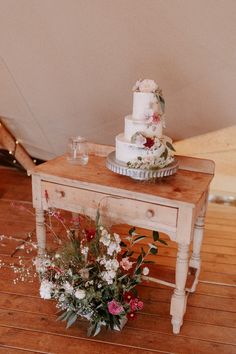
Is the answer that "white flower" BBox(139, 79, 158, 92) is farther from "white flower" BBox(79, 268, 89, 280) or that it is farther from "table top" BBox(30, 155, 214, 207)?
"white flower" BBox(79, 268, 89, 280)

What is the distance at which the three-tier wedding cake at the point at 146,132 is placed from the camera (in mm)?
1632

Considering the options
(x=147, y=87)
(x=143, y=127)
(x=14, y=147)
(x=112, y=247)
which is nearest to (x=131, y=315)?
(x=112, y=247)

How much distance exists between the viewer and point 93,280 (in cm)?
171

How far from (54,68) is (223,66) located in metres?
0.99

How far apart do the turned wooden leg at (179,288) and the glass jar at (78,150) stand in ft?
2.21

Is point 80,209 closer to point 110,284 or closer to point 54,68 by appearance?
point 110,284

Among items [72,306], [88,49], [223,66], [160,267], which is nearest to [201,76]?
[223,66]

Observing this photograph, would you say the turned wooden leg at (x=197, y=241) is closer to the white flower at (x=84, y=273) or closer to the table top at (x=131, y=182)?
the table top at (x=131, y=182)

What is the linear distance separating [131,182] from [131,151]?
138 mm

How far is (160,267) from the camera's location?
225 centimetres

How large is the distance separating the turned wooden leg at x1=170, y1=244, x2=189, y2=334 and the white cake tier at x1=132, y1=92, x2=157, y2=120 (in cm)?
56

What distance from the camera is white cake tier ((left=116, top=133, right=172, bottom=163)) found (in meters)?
1.65

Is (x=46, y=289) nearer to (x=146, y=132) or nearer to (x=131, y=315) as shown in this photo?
(x=131, y=315)

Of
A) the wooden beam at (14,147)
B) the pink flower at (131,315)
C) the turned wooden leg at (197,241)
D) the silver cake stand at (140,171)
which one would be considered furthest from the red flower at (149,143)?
the wooden beam at (14,147)
